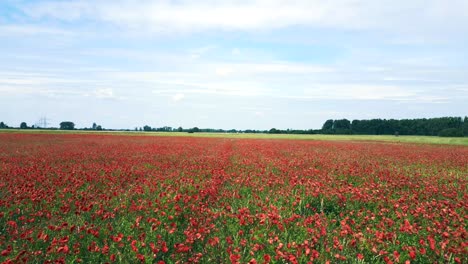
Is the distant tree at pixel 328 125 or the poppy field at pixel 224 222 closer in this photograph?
the poppy field at pixel 224 222

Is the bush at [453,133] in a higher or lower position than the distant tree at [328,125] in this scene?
lower

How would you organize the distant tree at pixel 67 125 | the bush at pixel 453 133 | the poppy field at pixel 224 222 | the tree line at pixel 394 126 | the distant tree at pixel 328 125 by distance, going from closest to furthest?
the poppy field at pixel 224 222
the bush at pixel 453 133
the tree line at pixel 394 126
the distant tree at pixel 328 125
the distant tree at pixel 67 125

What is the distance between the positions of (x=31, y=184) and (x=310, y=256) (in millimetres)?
7019

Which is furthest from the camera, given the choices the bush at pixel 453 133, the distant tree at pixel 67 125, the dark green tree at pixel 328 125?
the distant tree at pixel 67 125

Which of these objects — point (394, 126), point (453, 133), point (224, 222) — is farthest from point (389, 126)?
point (224, 222)

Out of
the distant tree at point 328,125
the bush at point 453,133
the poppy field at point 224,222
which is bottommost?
the poppy field at point 224,222

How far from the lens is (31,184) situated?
8.06 m

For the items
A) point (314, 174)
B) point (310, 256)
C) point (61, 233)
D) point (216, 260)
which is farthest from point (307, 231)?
point (314, 174)

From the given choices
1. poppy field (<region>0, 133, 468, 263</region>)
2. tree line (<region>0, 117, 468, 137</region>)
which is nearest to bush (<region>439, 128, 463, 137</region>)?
tree line (<region>0, 117, 468, 137</region>)

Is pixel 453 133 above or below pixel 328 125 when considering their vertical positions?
below

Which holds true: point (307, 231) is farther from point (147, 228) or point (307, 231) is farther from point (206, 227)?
point (147, 228)

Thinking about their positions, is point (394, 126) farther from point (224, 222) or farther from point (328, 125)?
point (224, 222)

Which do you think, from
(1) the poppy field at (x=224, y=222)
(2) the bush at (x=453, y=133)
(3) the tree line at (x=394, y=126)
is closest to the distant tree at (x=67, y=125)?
(3) the tree line at (x=394, y=126)

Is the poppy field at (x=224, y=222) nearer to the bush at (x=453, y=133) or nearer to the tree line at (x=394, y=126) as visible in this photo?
the bush at (x=453, y=133)
